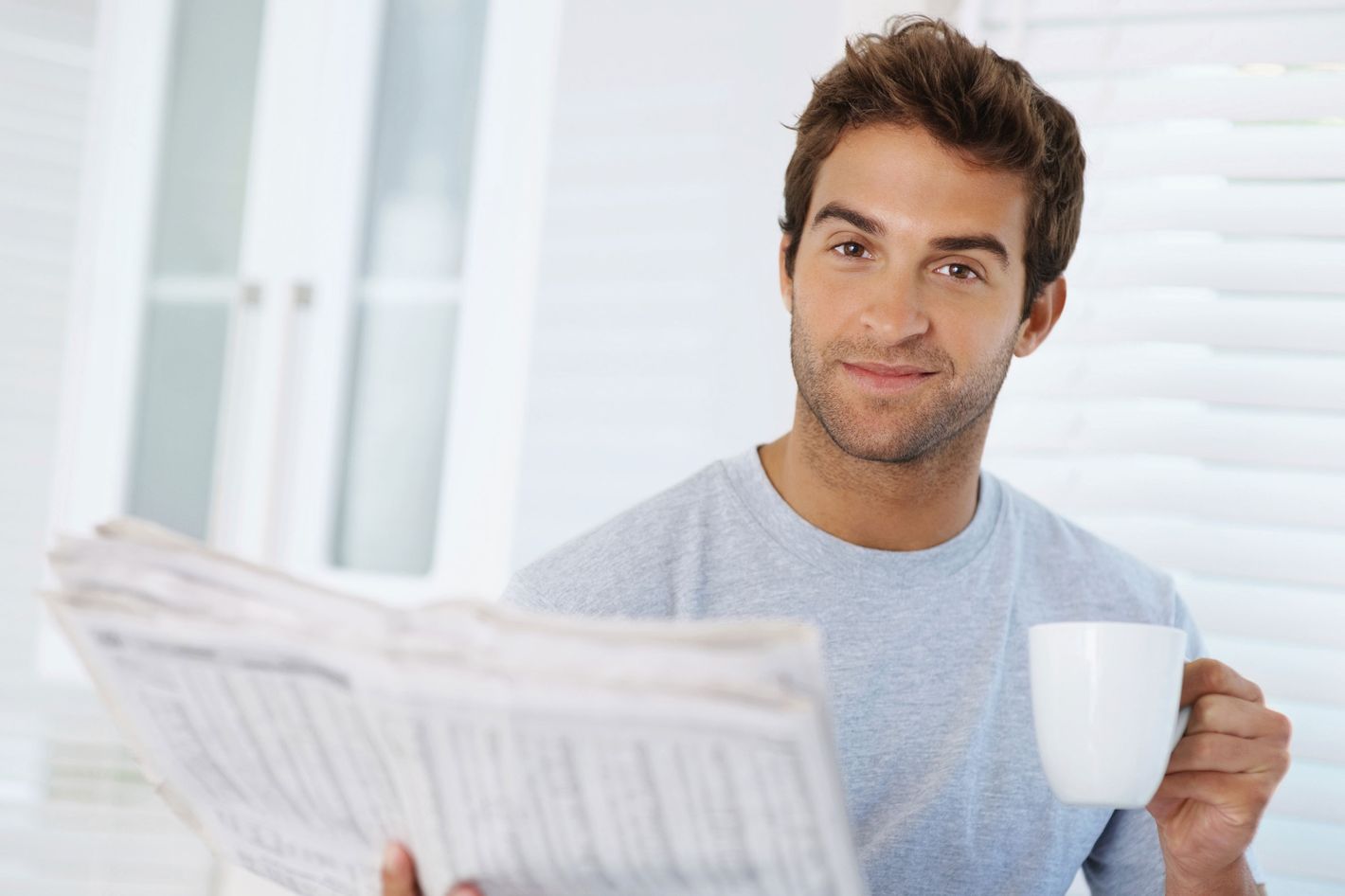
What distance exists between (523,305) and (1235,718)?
46.0 inches

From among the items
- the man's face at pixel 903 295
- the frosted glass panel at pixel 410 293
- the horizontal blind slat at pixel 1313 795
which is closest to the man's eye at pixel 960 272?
the man's face at pixel 903 295

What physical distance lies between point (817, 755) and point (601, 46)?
1.37 metres

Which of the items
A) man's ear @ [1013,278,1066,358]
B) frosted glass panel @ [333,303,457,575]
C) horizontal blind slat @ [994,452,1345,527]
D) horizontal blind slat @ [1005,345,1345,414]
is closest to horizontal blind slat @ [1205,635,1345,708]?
horizontal blind slat @ [994,452,1345,527]

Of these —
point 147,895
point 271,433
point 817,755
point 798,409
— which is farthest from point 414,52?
point 817,755

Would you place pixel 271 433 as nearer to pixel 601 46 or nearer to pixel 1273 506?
pixel 601 46

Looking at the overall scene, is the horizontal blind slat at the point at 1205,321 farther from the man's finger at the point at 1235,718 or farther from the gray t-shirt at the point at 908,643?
the man's finger at the point at 1235,718

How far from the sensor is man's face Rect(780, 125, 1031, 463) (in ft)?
3.77

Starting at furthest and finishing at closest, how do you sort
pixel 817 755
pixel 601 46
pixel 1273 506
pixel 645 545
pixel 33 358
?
pixel 33 358 → pixel 601 46 → pixel 1273 506 → pixel 645 545 → pixel 817 755

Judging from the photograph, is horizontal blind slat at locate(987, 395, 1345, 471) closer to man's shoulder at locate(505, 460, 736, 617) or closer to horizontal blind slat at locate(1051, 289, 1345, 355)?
horizontal blind slat at locate(1051, 289, 1345, 355)

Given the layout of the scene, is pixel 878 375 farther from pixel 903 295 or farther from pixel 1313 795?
pixel 1313 795

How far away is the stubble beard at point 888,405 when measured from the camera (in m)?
1.16

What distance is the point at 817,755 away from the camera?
55 centimetres

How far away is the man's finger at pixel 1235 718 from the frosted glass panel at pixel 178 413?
1.61 meters

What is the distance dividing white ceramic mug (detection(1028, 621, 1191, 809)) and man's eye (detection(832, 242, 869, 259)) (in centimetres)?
51
